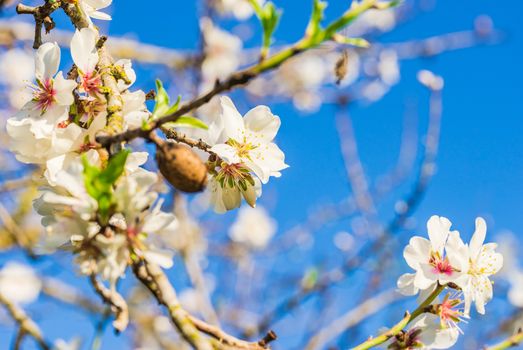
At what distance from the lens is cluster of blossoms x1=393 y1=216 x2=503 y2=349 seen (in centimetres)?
102

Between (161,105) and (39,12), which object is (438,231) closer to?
(161,105)

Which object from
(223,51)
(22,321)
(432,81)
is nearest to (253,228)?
(223,51)

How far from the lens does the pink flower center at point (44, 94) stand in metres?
0.90

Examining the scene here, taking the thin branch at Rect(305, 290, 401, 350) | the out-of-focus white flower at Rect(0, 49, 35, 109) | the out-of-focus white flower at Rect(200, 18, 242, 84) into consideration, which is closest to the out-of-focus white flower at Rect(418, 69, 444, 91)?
the thin branch at Rect(305, 290, 401, 350)

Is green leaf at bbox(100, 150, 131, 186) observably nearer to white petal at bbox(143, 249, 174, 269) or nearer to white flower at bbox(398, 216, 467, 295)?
white petal at bbox(143, 249, 174, 269)

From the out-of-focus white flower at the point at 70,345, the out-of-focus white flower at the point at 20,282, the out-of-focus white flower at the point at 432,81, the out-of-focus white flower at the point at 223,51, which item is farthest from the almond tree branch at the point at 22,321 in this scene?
the out-of-focus white flower at the point at 223,51

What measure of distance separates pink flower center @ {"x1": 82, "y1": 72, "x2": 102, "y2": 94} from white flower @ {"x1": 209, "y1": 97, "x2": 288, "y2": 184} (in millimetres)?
179

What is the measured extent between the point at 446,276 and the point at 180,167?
50 centimetres

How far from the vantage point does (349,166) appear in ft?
11.0

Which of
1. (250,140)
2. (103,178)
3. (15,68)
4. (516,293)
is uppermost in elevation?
(15,68)

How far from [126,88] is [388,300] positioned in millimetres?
2286

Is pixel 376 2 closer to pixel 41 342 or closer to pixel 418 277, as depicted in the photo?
pixel 418 277

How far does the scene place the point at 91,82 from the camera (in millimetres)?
899

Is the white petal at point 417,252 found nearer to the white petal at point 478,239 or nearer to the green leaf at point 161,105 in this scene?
the white petal at point 478,239
